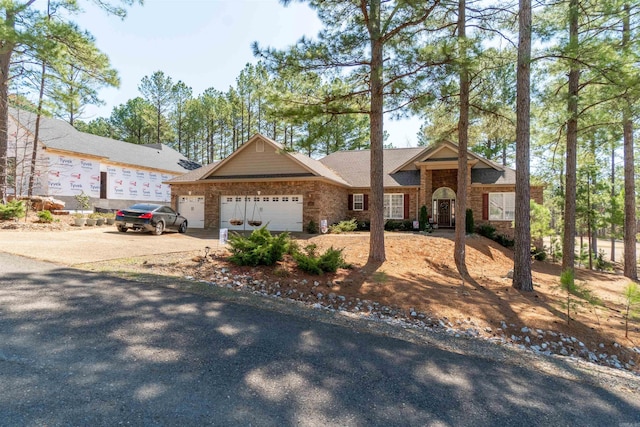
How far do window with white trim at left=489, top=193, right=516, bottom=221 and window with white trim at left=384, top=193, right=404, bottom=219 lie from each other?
502 cm

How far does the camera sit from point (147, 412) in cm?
239

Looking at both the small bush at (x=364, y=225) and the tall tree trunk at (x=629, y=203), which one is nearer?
the tall tree trunk at (x=629, y=203)

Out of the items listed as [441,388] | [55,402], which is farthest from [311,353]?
[55,402]

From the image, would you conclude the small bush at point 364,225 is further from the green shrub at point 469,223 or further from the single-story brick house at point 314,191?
the green shrub at point 469,223

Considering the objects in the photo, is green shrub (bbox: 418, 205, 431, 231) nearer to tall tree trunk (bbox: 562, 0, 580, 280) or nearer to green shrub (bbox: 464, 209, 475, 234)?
green shrub (bbox: 464, 209, 475, 234)

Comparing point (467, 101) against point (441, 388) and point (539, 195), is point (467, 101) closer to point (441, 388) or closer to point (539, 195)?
point (441, 388)

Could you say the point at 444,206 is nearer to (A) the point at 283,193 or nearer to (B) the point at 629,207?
(B) the point at 629,207

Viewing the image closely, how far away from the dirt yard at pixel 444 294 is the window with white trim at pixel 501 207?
7.50 meters

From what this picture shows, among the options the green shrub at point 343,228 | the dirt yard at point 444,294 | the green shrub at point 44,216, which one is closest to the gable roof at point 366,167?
the green shrub at point 343,228

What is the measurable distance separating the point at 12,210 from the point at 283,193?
12.0 m

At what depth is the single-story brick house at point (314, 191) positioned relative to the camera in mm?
18016

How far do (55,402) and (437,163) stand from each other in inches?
753

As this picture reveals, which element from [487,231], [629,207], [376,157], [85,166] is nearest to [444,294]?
[376,157]

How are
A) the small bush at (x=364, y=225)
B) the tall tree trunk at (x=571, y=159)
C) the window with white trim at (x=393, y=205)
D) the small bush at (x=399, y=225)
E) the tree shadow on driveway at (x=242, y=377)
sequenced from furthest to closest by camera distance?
the window with white trim at (x=393, y=205)
the small bush at (x=364, y=225)
the small bush at (x=399, y=225)
the tall tree trunk at (x=571, y=159)
the tree shadow on driveway at (x=242, y=377)
